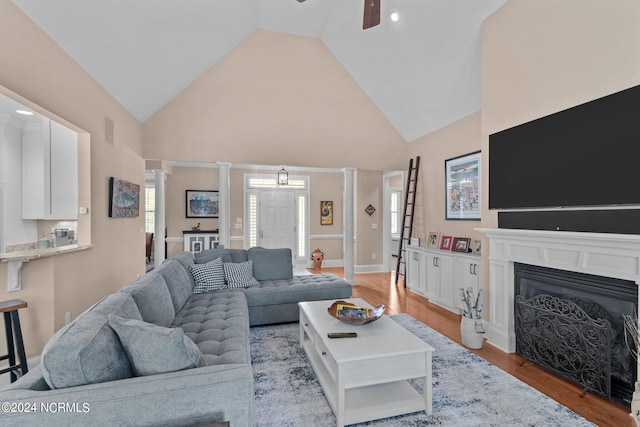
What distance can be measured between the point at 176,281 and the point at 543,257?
11.1ft

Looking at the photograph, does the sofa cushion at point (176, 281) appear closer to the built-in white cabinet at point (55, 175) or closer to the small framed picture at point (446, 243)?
the built-in white cabinet at point (55, 175)

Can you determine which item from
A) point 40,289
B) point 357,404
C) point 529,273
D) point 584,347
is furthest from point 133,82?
point 584,347

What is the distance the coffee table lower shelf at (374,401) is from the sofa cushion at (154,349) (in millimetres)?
961

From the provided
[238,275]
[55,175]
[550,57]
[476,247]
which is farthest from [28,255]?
[476,247]

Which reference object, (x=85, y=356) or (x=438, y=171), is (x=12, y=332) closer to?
(x=85, y=356)

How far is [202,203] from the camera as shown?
24.0 ft

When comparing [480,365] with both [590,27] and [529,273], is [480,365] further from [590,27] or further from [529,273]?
[590,27]

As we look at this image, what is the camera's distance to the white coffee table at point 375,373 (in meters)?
1.88

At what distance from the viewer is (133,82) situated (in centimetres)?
384

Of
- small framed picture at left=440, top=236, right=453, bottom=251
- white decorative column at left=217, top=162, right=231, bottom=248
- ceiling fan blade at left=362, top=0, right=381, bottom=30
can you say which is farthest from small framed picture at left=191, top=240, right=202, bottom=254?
ceiling fan blade at left=362, top=0, right=381, bottom=30

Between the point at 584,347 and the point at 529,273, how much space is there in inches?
27.6

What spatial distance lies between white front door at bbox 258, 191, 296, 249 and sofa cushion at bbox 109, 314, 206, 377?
19.9 ft

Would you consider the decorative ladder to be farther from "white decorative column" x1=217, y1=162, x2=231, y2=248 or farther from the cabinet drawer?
the cabinet drawer

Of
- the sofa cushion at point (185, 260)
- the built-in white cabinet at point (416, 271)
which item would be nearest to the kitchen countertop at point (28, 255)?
the sofa cushion at point (185, 260)
